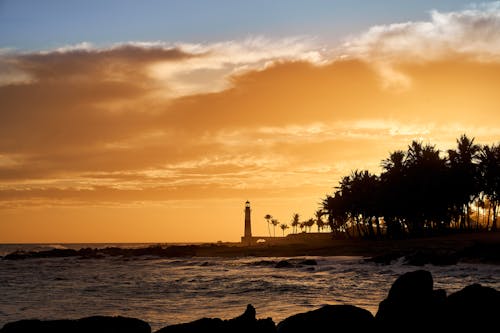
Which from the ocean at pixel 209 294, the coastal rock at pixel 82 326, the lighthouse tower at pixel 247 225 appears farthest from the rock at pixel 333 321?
the lighthouse tower at pixel 247 225

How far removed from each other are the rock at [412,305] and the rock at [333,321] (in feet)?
1.74

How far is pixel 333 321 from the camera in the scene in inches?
461

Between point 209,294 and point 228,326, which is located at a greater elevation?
point 228,326

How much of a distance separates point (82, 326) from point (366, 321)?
248 inches

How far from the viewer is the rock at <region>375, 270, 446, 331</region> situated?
12070 mm

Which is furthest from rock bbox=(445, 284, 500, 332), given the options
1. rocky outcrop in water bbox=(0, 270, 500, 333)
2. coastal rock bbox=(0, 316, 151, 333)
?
coastal rock bbox=(0, 316, 151, 333)

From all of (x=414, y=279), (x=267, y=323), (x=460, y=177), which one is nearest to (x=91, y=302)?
(x=267, y=323)

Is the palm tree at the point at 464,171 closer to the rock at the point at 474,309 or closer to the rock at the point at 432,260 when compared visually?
the rock at the point at 432,260

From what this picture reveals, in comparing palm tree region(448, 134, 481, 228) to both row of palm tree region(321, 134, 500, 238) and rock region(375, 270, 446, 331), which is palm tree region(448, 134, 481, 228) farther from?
rock region(375, 270, 446, 331)

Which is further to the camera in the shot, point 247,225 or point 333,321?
point 247,225

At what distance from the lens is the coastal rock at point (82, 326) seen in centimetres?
1193

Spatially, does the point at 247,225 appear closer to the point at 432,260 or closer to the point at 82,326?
the point at 432,260

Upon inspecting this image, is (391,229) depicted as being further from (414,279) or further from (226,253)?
(414,279)

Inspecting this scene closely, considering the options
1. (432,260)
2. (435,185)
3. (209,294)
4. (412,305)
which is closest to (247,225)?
(435,185)
